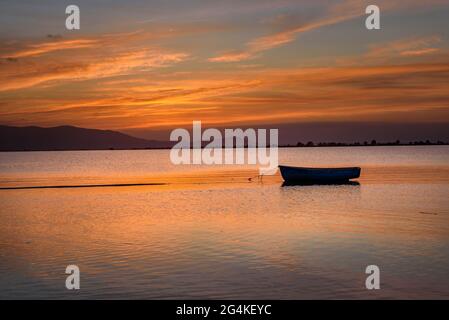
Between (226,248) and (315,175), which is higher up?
(315,175)

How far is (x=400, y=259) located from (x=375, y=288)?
15.9 feet

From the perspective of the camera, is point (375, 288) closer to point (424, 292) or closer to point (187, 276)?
point (424, 292)

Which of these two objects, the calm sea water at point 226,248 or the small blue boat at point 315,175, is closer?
the calm sea water at point 226,248

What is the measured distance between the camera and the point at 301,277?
18906 millimetres

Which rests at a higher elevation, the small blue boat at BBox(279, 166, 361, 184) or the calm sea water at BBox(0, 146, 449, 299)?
the small blue boat at BBox(279, 166, 361, 184)

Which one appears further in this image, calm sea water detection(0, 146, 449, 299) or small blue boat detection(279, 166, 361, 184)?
small blue boat detection(279, 166, 361, 184)

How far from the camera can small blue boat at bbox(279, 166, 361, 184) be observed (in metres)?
66.2

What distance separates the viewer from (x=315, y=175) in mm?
66188

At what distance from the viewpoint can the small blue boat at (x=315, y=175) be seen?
66250 millimetres

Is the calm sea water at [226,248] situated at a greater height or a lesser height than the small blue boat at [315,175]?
lesser

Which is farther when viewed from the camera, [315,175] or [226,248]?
[315,175]
